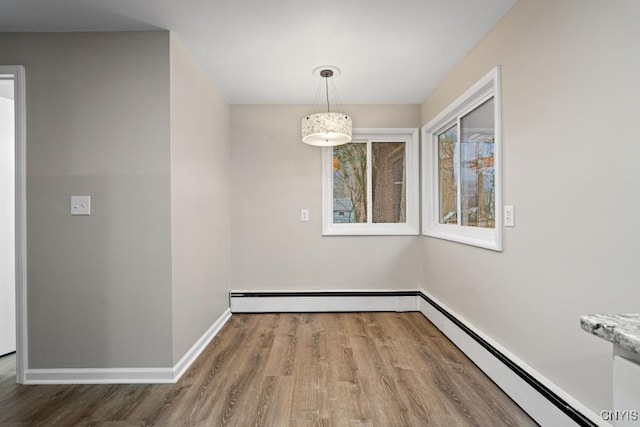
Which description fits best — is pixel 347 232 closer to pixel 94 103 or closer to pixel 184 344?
pixel 184 344

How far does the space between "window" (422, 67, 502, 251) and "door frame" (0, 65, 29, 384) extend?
117 inches

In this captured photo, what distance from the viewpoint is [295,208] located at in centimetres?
360

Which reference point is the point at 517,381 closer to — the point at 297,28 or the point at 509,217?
the point at 509,217

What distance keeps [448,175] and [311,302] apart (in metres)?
1.93

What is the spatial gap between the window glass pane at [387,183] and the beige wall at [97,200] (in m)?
2.28

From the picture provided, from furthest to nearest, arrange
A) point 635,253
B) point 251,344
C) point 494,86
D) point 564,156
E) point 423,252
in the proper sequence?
point 423,252 < point 251,344 < point 494,86 < point 564,156 < point 635,253

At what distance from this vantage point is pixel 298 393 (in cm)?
198

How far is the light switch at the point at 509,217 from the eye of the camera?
6.17 ft

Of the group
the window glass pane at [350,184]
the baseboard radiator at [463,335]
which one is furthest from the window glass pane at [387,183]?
the baseboard radiator at [463,335]

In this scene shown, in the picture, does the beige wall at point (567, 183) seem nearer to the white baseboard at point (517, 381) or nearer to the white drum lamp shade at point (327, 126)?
the white baseboard at point (517, 381)

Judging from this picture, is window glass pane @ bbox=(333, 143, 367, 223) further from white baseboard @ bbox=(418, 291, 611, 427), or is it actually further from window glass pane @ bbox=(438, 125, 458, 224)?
white baseboard @ bbox=(418, 291, 611, 427)

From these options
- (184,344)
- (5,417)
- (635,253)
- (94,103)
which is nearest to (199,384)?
(184,344)

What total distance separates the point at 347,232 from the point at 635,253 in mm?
2591

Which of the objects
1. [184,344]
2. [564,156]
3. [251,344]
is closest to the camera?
[564,156]
